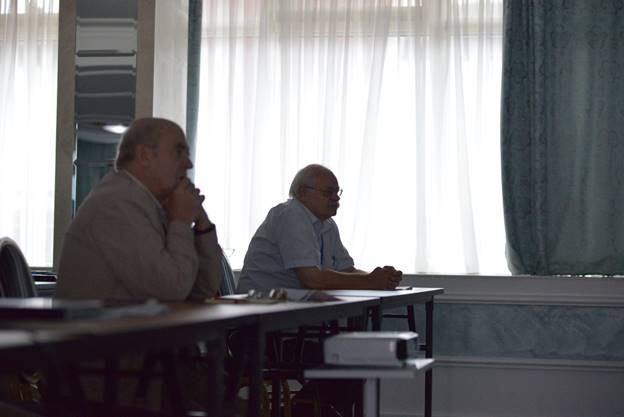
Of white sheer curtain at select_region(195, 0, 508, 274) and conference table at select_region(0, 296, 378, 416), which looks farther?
white sheer curtain at select_region(195, 0, 508, 274)

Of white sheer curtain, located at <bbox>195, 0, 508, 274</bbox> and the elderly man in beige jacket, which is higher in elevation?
white sheer curtain, located at <bbox>195, 0, 508, 274</bbox>

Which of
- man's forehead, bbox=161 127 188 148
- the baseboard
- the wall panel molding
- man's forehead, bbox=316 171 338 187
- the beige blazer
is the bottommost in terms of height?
the baseboard

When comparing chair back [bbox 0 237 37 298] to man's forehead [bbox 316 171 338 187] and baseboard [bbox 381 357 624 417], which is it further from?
baseboard [bbox 381 357 624 417]

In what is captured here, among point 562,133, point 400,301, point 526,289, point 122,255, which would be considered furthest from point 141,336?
point 562,133

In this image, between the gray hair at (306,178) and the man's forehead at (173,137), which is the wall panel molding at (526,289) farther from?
the man's forehead at (173,137)

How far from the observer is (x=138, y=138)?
2811mm

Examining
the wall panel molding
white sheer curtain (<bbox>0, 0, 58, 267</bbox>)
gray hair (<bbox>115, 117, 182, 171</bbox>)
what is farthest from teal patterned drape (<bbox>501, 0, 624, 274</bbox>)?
gray hair (<bbox>115, 117, 182, 171</bbox>)

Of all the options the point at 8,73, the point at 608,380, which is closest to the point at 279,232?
the point at 608,380

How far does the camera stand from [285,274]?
4.24 m

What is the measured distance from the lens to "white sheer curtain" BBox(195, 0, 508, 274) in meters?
5.30

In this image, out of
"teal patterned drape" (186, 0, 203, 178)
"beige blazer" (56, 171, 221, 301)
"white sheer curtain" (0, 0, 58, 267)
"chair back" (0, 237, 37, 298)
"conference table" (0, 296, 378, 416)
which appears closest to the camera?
"conference table" (0, 296, 378, 416)

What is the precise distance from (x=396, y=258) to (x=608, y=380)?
1277mm

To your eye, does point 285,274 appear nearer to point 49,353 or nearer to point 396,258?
point 396,258

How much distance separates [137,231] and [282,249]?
1647 millimetres
